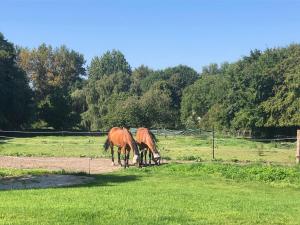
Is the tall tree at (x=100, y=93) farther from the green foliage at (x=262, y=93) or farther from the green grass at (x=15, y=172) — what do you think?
the green grass at (x=15, y=172)

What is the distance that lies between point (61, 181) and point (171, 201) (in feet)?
20.6

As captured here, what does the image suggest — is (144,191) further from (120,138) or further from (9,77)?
(9,77)

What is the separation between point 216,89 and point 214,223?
85841mm

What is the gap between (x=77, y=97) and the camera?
9662cm

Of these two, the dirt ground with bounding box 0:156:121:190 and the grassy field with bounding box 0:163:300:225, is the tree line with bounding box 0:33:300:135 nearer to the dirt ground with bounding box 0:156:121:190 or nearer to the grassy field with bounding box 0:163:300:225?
the dirt ground with bounding box 0:156:121:190

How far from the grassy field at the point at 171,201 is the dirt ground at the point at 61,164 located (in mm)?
3002

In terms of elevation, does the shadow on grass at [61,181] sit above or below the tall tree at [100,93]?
below

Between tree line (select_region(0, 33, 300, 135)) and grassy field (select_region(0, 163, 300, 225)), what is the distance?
142 feet

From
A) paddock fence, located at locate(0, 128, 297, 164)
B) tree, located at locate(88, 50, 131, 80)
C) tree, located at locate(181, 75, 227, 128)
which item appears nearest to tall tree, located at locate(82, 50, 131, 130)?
tree, located at locate(88, 50, 131, 80)

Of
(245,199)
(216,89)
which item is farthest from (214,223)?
(216,89)

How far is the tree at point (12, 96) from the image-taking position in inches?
2601

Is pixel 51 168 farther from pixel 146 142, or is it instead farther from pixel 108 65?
pixel 108 65

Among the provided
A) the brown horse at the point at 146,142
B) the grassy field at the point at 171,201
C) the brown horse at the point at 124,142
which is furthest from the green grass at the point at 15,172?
the brown horse at the point at 146,142

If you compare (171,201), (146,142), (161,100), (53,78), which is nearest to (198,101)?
(161,100)
